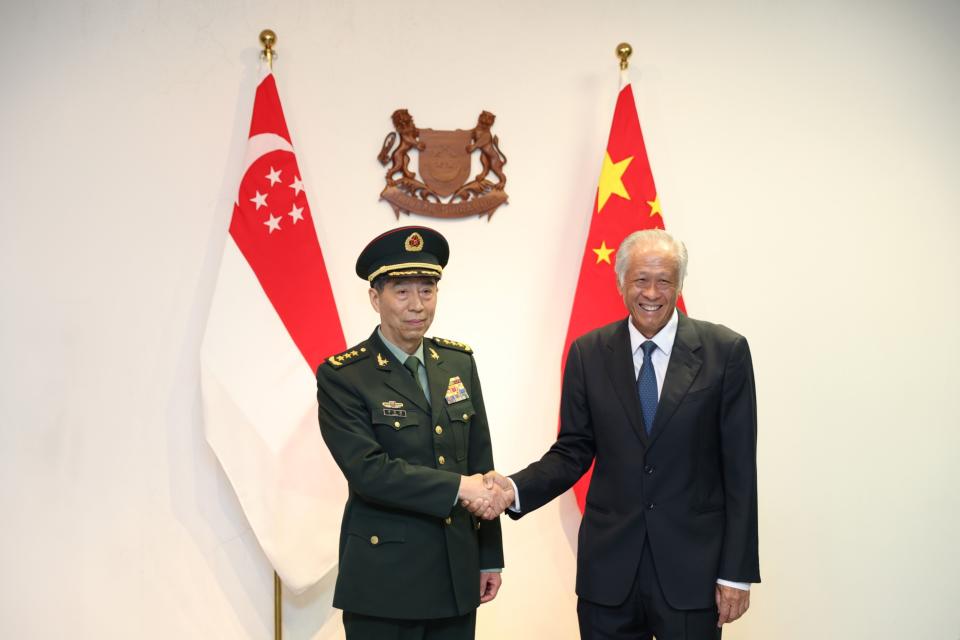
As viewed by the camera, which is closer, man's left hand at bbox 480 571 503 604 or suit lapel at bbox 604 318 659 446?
suit lapel at bbox 604 318 659 446

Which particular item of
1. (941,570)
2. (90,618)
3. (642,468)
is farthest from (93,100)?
(941,570)

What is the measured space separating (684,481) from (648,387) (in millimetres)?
257

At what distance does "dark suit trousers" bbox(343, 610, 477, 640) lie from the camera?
218 centimetres

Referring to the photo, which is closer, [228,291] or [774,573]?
[228,291]

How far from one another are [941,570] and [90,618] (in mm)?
3267

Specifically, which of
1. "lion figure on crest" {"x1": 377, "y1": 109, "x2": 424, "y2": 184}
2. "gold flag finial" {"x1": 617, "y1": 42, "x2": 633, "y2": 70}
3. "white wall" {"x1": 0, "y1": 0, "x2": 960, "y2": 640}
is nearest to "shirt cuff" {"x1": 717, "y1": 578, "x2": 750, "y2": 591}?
"white wall" {"x1": 0, "y1": 0, "x2": 960, "y2": 640}

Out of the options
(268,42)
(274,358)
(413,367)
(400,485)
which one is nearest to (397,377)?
(413,367)

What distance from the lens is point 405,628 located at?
7.21 ft

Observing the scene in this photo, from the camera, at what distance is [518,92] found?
3336 millimetres

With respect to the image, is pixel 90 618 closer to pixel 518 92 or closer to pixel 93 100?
pixel 93 100

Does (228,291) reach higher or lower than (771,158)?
lower

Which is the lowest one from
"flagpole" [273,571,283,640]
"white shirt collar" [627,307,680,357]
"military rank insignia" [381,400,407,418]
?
"flagpole" [273,571,283,640]

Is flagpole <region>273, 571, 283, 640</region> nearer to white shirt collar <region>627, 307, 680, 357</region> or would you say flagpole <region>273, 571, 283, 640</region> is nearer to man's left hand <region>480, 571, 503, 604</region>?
man's left hand <region>480, 571, 503, 604</region>

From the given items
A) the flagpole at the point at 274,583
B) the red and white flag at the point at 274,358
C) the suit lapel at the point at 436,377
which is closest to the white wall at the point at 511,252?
the flagpole at the point at 274,583
